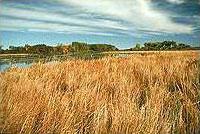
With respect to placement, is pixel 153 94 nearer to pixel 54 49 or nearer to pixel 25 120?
pixel 25 120

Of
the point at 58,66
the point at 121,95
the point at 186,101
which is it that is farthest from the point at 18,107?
the point at 58,66

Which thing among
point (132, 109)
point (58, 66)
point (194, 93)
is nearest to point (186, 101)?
point (194, 93)

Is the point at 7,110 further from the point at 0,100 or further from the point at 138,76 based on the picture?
the point at 138,76

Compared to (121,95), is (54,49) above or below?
above

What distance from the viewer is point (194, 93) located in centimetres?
327

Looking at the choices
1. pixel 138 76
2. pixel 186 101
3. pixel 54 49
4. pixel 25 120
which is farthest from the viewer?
pixel 54 49

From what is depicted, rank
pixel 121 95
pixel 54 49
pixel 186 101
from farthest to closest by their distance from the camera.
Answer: pixel 54 49
pixel 121 95
pixel 186 101

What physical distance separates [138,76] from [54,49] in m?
2.29

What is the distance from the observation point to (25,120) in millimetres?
2527

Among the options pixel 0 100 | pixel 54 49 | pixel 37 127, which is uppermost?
pixel 54 49

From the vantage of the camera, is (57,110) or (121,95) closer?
(57,110)

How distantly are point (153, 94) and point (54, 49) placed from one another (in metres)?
3.37

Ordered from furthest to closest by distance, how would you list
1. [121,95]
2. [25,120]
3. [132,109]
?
[121,95] → [132,109] → [25,120]

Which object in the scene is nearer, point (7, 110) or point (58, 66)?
point (7, 110)
